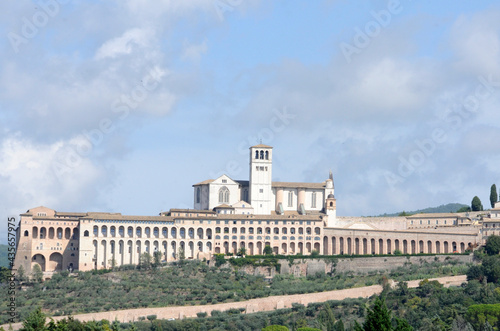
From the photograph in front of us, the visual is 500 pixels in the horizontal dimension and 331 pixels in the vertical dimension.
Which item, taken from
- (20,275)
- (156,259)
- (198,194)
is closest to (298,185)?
(198,194)

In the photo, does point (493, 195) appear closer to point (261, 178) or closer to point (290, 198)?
point (290, 198)

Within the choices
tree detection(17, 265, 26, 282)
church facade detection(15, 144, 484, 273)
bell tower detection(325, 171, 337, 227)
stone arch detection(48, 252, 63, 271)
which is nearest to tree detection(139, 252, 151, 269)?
church facade detection(15, 144, 484, 273)

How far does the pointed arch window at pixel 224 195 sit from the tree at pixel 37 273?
22398 mm

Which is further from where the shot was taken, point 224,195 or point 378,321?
point 224,195

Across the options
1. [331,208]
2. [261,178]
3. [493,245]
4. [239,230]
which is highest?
[261,178]

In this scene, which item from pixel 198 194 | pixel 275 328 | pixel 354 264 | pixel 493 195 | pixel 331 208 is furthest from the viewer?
pixel 493 195

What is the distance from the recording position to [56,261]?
318 ft

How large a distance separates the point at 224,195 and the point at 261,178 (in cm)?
459

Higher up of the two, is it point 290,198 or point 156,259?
point 290,198

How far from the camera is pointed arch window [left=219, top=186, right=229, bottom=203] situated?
4166 inches

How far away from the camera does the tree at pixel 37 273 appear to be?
92000mm

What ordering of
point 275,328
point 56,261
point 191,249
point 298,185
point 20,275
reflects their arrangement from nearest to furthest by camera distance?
point 275,328 → point 20,275 → point 56,261 → point 191,249 → point 298,185

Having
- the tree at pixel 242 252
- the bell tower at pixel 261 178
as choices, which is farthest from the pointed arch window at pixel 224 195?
the tree at pixel 242 252

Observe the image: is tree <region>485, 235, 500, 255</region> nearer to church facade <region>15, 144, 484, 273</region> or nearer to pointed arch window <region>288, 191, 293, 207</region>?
church facade <region>15, 144, 484, 273</region>
